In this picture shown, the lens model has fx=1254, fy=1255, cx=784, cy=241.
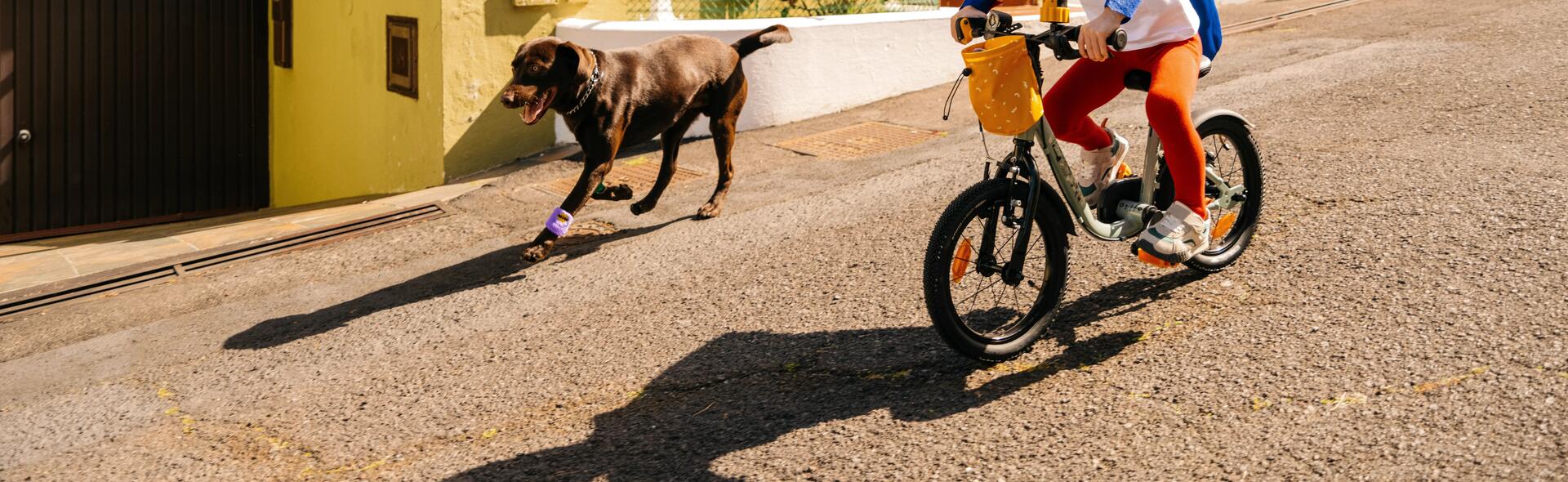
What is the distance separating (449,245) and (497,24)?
2.42m

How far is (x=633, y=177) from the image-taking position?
812 cm

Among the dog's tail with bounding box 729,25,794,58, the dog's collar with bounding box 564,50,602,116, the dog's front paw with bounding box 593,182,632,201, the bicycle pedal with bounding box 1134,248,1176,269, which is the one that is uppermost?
the dog's tail with bounding box 729,25,794,58

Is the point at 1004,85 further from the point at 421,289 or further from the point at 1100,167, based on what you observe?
the point at 421,289

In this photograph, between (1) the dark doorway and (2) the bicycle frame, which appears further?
(1) the dark doorway

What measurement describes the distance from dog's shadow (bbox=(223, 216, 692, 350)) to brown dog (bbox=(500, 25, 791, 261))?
204 mm

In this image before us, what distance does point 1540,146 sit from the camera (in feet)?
20.0

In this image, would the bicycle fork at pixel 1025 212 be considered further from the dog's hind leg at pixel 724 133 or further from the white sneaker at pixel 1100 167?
the dog's hind leg at pixel 724 133

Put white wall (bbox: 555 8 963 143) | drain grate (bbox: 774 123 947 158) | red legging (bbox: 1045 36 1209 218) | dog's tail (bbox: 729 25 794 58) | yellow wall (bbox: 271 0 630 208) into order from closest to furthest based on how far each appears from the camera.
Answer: red legging (bbox: 1045 36 1209 218)
dog's tail (bbox: 729 25 794 58)
drain grate (bbox: 774 123 947 158)
yellow wall (bbox: 271 0 630 208)
white wall (bbox: 555 8 963 143)

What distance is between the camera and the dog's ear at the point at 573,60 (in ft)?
19.3

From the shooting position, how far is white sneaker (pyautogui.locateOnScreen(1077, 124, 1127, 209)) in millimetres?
4586

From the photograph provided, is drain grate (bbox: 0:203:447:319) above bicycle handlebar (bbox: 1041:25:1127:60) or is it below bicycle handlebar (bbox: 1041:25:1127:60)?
below

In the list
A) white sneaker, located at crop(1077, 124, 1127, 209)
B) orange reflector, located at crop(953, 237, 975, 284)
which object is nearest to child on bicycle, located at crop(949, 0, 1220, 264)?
white sneaker, located at crop(1077, 124, 1127, 209)

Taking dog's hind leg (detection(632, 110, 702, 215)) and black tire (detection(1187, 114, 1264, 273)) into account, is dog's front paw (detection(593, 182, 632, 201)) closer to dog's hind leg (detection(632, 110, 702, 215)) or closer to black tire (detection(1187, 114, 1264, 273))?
dog's hind leg (detection(632, 110, 702, 215))

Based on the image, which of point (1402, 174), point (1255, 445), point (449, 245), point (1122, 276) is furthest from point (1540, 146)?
point (449, 245)
